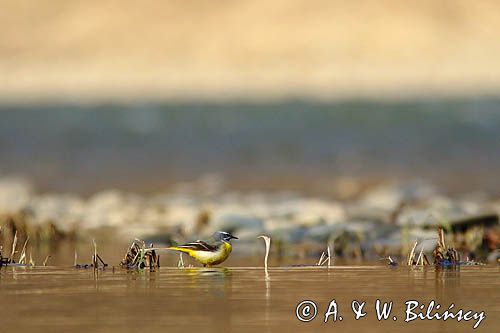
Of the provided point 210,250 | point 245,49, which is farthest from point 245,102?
point 210,250

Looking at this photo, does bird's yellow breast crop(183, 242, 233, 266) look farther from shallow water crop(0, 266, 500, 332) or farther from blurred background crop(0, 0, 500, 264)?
blurred background crop(0, 0, 500, 264)

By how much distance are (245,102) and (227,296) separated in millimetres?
20439

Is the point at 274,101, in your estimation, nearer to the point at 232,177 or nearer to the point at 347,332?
the point at 232,177

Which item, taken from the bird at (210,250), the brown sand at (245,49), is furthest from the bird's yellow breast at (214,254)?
the brown sand at (245,49)

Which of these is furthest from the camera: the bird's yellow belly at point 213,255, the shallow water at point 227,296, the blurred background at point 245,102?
the blurred background at point 245,102

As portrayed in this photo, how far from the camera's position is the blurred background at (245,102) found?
22953mm

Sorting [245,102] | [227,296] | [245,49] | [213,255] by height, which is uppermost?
[245,49]

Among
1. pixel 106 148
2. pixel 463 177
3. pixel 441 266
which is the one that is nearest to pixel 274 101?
pixel 106 148

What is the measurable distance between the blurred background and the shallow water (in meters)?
4.57

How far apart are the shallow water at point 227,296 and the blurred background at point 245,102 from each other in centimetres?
457

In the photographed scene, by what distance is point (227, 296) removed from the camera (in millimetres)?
8641

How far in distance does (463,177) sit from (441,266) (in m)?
13.0

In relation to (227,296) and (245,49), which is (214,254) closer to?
(227,296)

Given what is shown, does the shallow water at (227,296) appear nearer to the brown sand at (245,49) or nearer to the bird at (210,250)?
the bird at (210,250)
